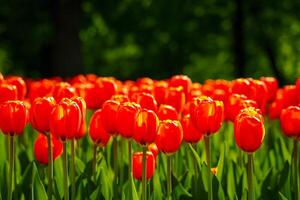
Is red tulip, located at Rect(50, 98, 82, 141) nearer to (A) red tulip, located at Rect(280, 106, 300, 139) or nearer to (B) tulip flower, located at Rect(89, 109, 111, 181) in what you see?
(B) tulip flower, located at Rect(89, 109, 111, 181)

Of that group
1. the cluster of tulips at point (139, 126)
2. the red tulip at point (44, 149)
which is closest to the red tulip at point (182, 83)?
the cluster of tulips at point (139, 126)

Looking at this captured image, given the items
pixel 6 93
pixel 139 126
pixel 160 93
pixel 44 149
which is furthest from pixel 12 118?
pixel 160 93

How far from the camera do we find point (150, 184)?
13.8ft

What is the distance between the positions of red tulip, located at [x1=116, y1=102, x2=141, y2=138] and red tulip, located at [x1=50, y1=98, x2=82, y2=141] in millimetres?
231

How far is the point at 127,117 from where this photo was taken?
3715 mm

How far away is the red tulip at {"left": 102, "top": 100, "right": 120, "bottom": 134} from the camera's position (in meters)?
3.87

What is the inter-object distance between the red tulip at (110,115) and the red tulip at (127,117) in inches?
5.6

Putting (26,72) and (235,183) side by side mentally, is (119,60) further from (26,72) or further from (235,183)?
(235,183)

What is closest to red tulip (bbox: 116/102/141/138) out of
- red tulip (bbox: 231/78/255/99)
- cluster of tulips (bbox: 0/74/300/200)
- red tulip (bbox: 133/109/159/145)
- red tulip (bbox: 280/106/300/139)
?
cluster of tulips (bbox: 0/74/300/200)

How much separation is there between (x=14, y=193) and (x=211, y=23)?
1848cm

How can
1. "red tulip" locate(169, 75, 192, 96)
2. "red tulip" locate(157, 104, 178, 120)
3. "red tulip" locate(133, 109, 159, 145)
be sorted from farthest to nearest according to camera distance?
"red tulip" locate(169, 75, 192, 96) < "red tulip" locate(157, 104, 178, 120) < "red tulip" locate(133, 109, 159, 145)

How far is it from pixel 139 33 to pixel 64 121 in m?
18.1

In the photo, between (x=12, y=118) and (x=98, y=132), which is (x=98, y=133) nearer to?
(x=98, y=132)

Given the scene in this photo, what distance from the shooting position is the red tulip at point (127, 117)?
368 centimetres
